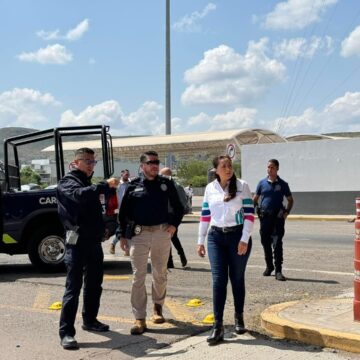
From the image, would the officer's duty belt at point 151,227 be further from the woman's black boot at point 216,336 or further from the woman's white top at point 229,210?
the woman's black boot at point 216,336

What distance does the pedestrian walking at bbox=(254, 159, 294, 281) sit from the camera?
9250 millimetres

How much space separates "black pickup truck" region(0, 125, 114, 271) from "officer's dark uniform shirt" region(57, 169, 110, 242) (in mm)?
4271

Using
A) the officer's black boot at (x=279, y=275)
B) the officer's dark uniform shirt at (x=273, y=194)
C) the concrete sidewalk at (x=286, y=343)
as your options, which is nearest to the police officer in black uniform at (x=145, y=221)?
the concrete sidewalk at (x=286, y=343)

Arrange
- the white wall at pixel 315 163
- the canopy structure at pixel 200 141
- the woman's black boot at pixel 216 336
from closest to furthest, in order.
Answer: the woman's black boot at pixel 216 336 → the white wall at pixel 315 163 → the canopy structure at pixel 200 141

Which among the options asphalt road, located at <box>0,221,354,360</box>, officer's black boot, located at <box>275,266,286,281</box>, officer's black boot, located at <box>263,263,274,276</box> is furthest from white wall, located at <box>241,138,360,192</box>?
officer's black boot, located at <box>275,266,286,281</box>

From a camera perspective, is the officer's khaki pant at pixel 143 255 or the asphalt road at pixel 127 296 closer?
the asphalt road at pixel 127 296

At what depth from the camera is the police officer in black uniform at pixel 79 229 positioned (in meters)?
5.81

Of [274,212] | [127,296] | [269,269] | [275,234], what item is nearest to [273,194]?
[274,212]

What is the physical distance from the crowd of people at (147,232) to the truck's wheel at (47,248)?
4.00 metres

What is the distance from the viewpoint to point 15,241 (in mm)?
10086

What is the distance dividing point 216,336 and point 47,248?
5.20 meters

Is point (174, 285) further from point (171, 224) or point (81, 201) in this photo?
point (81, 201)

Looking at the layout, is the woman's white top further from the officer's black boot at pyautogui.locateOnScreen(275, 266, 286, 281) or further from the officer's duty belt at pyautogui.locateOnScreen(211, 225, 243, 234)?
the officer's black boot at pyautogui.locateOnScreen(275, 266, 286, 281)

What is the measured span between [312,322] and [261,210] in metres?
3.47
